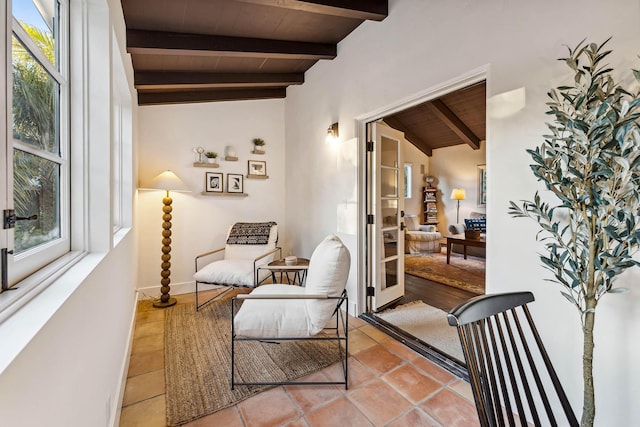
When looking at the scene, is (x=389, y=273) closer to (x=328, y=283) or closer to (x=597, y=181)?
(x=328, y=283)

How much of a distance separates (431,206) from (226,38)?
22.2ft

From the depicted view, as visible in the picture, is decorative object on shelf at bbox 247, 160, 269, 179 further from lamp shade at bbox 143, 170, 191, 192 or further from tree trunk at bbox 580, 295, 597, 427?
tree trunk at bbox 580, 295, 597, 427

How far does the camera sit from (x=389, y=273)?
Result: 3.19 meters

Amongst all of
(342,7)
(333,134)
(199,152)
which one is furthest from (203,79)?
(342,7)

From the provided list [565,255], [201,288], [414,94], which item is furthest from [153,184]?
[565,255]

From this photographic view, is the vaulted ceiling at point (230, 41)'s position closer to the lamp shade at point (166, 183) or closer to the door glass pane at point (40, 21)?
the lamp shade at point (166, 183)

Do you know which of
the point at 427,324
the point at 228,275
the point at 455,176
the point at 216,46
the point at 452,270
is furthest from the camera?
the point at 455,176

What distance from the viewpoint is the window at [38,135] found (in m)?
0.81

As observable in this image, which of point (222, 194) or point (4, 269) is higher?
point (222, 194)

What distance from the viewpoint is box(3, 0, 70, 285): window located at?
2.67ft

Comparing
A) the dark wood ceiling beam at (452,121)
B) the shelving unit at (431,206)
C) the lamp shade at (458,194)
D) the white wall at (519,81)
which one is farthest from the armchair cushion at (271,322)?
the shelving unit at (431,206)

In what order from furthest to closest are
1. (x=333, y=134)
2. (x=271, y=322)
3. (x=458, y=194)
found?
(x=458, y=194) → (x=333, y=134) → (x=271, y=322)

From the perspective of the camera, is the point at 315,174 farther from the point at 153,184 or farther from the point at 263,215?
the point at 153,184

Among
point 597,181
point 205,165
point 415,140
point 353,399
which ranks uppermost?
point 415,140
